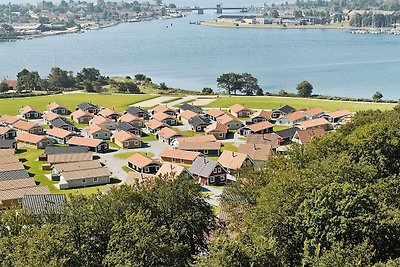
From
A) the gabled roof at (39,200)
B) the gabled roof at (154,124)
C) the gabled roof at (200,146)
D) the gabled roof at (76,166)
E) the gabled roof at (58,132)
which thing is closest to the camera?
the gabled roof at (39,200)

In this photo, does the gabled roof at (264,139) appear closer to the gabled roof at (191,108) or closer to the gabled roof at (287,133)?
the gabled roof at (287,133)

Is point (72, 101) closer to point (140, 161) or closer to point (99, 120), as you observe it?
point (99, 120)

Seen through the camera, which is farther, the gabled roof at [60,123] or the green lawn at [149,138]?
the gabled roof at [60,123]

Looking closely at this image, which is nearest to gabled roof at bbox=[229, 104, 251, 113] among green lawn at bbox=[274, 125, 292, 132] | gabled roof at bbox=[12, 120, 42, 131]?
green lawn at bbox=[274, 125, 292, 132]

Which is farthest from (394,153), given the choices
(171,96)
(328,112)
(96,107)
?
(171,96)

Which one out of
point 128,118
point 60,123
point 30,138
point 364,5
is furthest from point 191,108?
point 364,5

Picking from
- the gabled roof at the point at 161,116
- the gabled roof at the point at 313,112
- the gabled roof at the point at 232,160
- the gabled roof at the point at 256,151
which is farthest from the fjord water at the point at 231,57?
Result: the gabled roof at the point at 232,160
